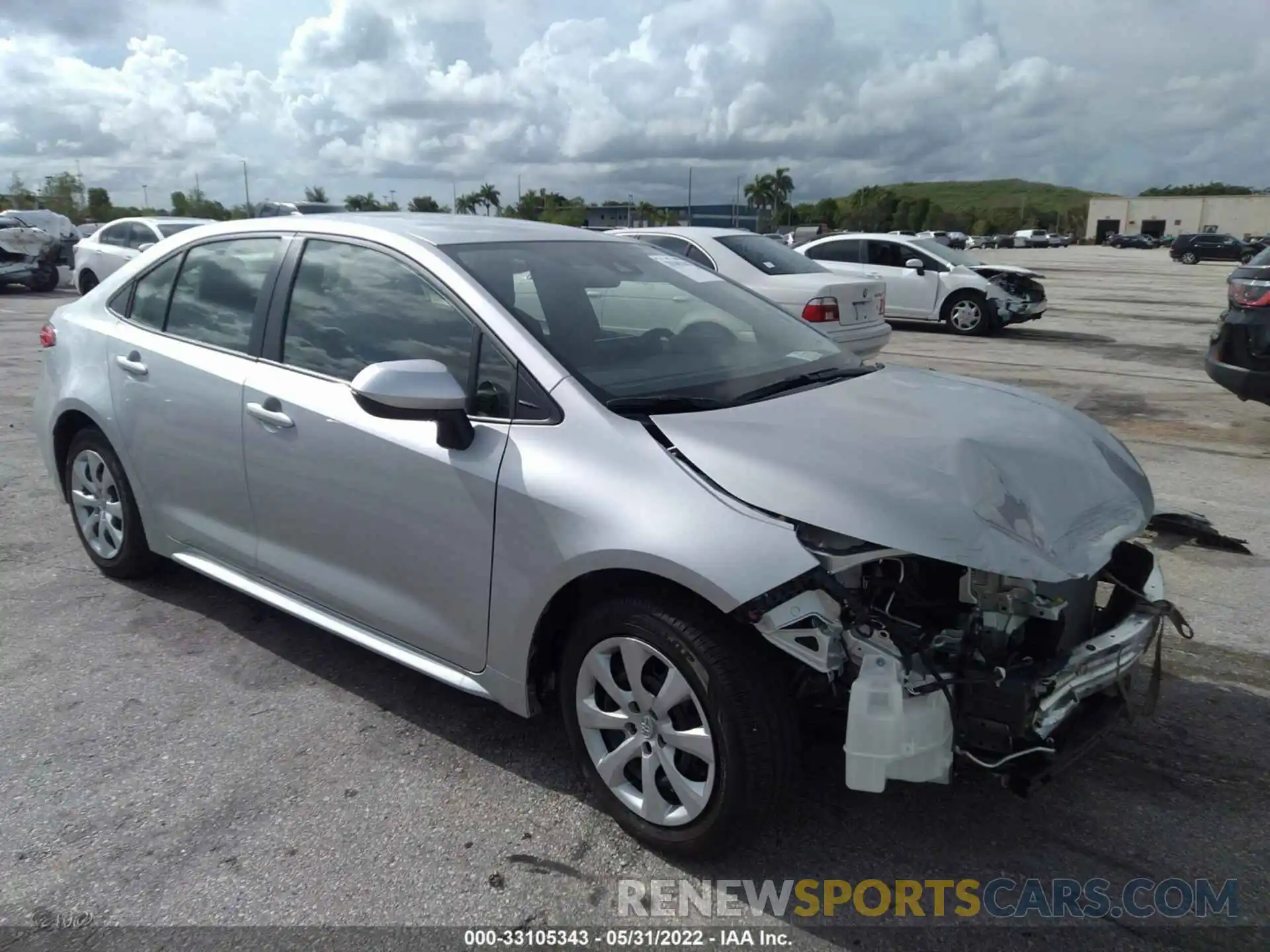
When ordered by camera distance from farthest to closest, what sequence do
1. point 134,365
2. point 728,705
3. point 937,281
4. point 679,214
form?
1. point 679,214
2. point 937,281
3. point 134,365
4. point 728,705

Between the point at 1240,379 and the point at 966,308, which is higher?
the point at 966,308

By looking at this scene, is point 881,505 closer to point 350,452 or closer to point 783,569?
point 783,569

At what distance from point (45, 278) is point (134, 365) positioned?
2183 cm

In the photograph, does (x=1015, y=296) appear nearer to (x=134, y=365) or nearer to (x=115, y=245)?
(x=134, y=365)

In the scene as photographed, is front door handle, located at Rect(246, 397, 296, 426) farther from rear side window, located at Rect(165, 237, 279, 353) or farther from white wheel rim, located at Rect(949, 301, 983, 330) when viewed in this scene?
white wheel rim, located at Rect(949, 301, 983, 330)

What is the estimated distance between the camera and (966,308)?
15633mm

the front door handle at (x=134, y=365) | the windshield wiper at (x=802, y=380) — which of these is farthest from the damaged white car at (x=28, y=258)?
the windshield wiper at (x=802, y=380)

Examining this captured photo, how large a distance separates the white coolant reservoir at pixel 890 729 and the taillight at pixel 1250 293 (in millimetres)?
6182

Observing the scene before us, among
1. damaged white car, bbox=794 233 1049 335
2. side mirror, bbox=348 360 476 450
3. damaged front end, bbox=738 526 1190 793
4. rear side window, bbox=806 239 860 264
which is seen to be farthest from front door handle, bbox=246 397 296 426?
rear side window, bbox=806 239 860 264

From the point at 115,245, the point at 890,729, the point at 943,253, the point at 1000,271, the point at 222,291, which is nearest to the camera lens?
the point at 890,729

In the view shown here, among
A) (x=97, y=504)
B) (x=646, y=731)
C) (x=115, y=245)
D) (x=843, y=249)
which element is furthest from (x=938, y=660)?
(x=115, y=245)

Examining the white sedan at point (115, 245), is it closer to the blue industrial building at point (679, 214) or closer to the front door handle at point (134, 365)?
the front door handle at point (134, 365)

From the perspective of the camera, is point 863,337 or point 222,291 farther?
point 863,337

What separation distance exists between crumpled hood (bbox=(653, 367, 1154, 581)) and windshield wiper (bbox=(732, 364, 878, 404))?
0.08m
